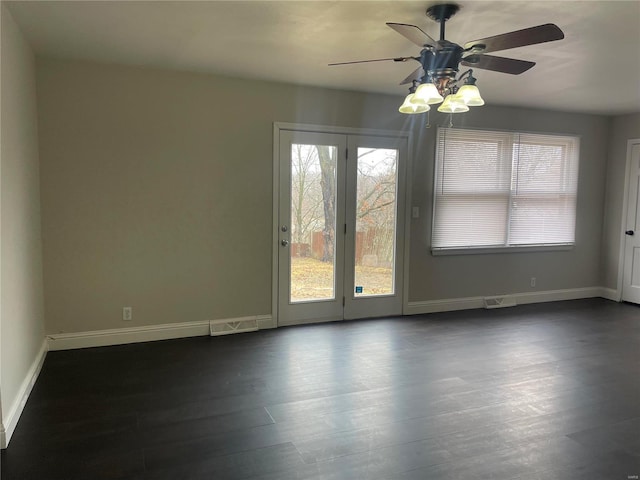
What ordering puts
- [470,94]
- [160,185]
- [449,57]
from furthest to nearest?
[160,185] → [470,94] → [449,57]

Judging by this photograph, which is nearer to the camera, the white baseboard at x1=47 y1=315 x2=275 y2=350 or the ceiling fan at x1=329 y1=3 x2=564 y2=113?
the ceiling fan at x1=329 y1=3 x2=564 y2=113

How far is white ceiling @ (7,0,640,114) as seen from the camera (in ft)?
8.45

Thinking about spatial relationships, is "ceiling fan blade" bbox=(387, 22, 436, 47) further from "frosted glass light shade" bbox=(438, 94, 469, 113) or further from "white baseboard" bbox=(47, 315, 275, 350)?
"white baseboard" bbox=(47, 315, 275, 350)

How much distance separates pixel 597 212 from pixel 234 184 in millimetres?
4873

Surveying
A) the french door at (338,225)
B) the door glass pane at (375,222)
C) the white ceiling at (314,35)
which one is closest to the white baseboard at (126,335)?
the french door at (338,225)

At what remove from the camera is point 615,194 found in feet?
19.5

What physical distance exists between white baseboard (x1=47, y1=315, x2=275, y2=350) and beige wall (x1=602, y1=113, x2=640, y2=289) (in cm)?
500

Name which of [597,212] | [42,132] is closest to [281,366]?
[42,132]

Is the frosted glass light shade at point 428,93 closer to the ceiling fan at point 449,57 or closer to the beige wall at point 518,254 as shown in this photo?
the ceiling fan at point 449,57

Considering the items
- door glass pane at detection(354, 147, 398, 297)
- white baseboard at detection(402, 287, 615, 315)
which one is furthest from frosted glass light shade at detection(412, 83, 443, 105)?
white baseboard at detection(402, 287, 615, 315)

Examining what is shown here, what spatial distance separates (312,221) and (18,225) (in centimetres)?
253

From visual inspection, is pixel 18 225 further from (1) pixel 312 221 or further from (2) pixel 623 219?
(2) pixel 623 219

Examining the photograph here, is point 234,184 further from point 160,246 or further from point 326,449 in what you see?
point 326,449

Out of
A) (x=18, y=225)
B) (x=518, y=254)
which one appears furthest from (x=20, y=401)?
(x=518, y=254)
